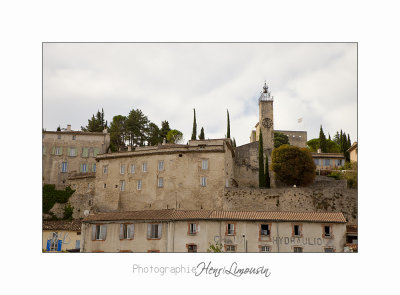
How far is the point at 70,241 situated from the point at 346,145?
28547 mm

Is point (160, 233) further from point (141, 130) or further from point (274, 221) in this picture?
point (141, 130)

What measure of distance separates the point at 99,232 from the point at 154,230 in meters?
4.12

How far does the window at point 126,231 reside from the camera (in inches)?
1141

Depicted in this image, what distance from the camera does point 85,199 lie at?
40.7m

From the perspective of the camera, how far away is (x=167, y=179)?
37.8 m

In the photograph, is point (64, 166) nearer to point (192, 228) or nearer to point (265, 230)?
point (192, 228)

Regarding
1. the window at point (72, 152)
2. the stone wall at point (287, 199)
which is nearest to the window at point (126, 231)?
the stone wall at point (287, 199)

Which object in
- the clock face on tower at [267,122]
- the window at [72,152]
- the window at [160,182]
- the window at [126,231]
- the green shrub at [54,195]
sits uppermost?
the clock face on tower at [267,122]

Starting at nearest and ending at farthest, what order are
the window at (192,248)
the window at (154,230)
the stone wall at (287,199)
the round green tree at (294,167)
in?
1. the window at (192,248)
2. the window at (154,230)
3. the stone wall at (287,199)
4. the round green tree at (294,167)

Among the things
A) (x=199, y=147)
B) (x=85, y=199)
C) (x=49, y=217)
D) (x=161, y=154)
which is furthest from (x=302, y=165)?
(x=49, y=217)

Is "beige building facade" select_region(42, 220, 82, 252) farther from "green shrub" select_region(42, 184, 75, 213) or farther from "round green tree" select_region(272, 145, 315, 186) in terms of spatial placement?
"round green tree" select_region(272, 145, 315, 186)

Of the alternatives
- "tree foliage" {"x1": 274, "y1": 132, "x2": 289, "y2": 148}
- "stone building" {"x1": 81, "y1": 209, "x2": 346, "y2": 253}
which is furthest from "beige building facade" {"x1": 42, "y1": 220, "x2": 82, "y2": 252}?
"tree foliage" {"x1": 274, "y1": 132, "x2": 289, "y2": 148}

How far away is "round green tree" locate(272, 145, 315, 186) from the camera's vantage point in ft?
131

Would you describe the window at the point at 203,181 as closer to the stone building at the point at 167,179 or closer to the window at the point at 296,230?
the stone building at the point at 167,179
